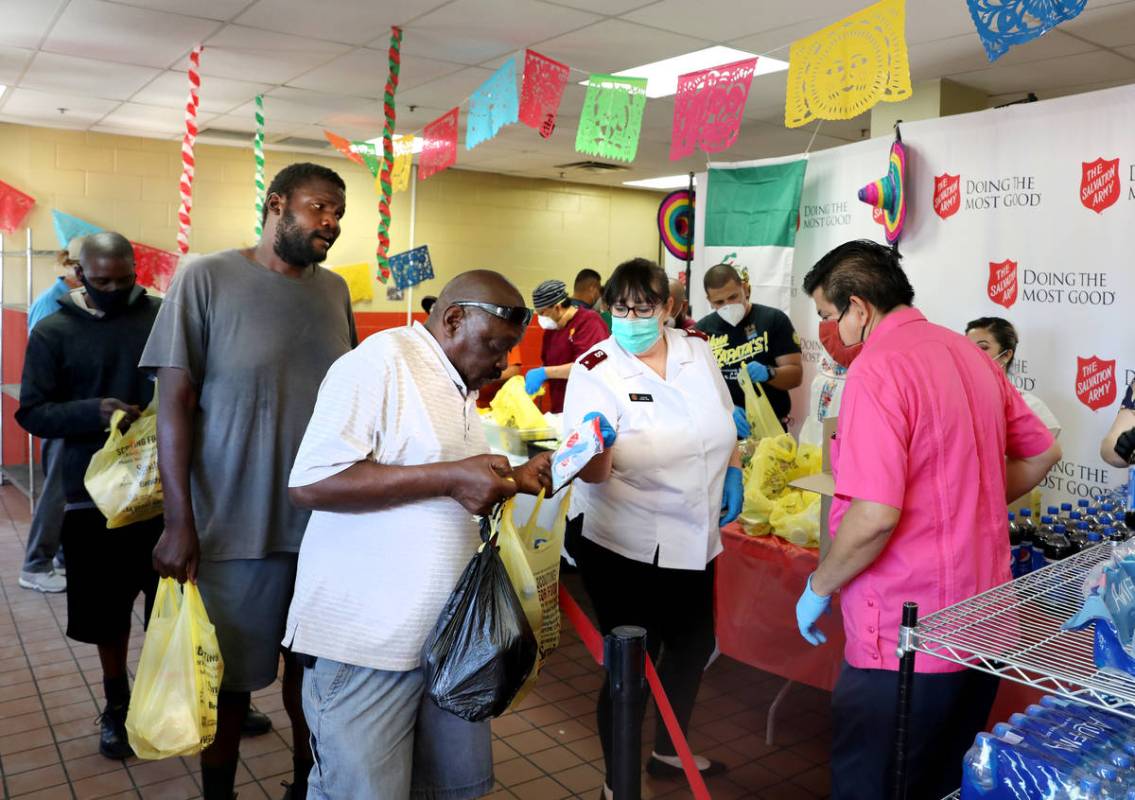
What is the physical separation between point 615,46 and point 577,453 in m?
4.24

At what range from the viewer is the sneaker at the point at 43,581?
4.89 m

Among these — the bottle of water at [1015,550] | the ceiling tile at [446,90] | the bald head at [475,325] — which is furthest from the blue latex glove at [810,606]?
the ceiling tile at [446,90]

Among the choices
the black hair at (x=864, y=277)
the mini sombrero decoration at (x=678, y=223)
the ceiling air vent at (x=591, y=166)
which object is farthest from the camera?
the ceiling air vent at (x=591, y=166)

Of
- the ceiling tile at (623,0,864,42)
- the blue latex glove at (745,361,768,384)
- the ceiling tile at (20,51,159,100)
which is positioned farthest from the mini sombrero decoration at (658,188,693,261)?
the ceiling tile at (20,51,159,100)

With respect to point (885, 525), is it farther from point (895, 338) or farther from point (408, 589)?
point (408, 589)

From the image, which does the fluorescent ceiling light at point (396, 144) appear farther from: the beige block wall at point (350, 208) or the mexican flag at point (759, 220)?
the mexican flag at point (759, 220)

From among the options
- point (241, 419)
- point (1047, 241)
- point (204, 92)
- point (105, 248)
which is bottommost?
point (241, 419)

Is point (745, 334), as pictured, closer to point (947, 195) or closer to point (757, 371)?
point (757, 371)

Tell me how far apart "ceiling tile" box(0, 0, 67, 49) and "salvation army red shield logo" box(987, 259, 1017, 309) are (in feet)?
16.2

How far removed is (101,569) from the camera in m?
3.04

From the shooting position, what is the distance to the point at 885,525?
5.97ft

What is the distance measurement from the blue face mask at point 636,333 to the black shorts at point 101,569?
5.65ft

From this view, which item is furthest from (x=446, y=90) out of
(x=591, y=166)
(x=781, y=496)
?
(x=781, y=496)

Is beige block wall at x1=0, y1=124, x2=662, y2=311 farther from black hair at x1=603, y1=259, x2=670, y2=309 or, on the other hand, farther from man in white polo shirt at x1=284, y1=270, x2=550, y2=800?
man in white polo shirt at x1=284, y1=270, x2=550, y2=800
